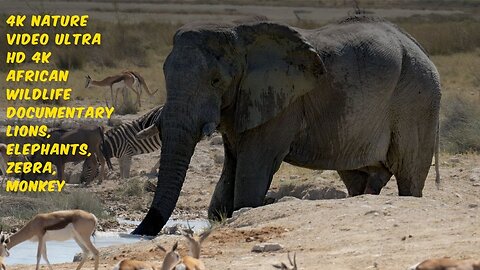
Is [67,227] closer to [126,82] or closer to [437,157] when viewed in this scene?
[437,157]

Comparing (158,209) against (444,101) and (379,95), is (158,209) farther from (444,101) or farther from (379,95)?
(444,101)

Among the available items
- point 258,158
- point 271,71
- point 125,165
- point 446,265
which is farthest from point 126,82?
point 446,265

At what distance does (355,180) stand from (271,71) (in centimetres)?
240

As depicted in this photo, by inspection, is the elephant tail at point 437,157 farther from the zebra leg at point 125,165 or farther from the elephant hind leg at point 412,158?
the zebra leg at point 125,165

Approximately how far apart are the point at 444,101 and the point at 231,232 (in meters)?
15.9

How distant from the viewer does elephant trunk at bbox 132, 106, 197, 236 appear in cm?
1348

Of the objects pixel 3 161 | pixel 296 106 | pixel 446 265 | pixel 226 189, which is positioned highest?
pixel 296 106

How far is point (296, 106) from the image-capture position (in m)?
14.8

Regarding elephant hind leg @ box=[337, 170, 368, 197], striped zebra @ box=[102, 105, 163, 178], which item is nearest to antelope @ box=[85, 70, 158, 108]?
striped zebra @ box=[102, 105, 163, 178]

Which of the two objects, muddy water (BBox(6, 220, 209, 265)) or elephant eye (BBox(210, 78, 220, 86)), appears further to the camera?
muddy water (BBox(6, 220, 209, 265))

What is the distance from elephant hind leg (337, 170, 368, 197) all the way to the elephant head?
202cm

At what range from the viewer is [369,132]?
1546cm

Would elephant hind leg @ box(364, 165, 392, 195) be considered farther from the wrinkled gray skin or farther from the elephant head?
the elephant head

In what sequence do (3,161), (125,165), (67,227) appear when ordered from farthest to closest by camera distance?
(125,165)
(3,161)
(67,227)
